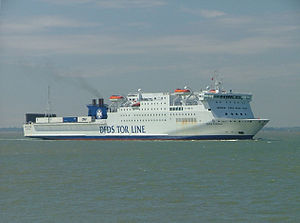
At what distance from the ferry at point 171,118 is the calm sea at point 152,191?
23.4m

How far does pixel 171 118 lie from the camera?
63.4 metres

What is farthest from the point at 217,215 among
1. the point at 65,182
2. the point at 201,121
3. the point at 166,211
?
the point at 201,121

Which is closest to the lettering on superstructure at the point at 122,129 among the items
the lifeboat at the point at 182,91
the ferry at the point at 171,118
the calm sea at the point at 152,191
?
the ferry at the point at 171,118

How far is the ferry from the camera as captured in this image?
59.9 m

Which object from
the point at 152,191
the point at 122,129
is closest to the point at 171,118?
the point at 122,129

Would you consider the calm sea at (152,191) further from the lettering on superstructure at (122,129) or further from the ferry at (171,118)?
the lettering on superstructure at (122,129)

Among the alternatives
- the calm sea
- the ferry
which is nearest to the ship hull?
the ferry

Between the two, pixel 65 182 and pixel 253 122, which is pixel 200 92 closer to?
pixel 253 122

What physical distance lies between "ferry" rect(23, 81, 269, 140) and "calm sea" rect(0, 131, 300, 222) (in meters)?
23.4

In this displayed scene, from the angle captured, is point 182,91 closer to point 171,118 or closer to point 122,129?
point 171,118

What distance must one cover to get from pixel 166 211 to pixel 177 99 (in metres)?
46.3

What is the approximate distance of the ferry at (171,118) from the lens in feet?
197

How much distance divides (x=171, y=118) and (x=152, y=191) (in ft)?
132

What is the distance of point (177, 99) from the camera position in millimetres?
65438
